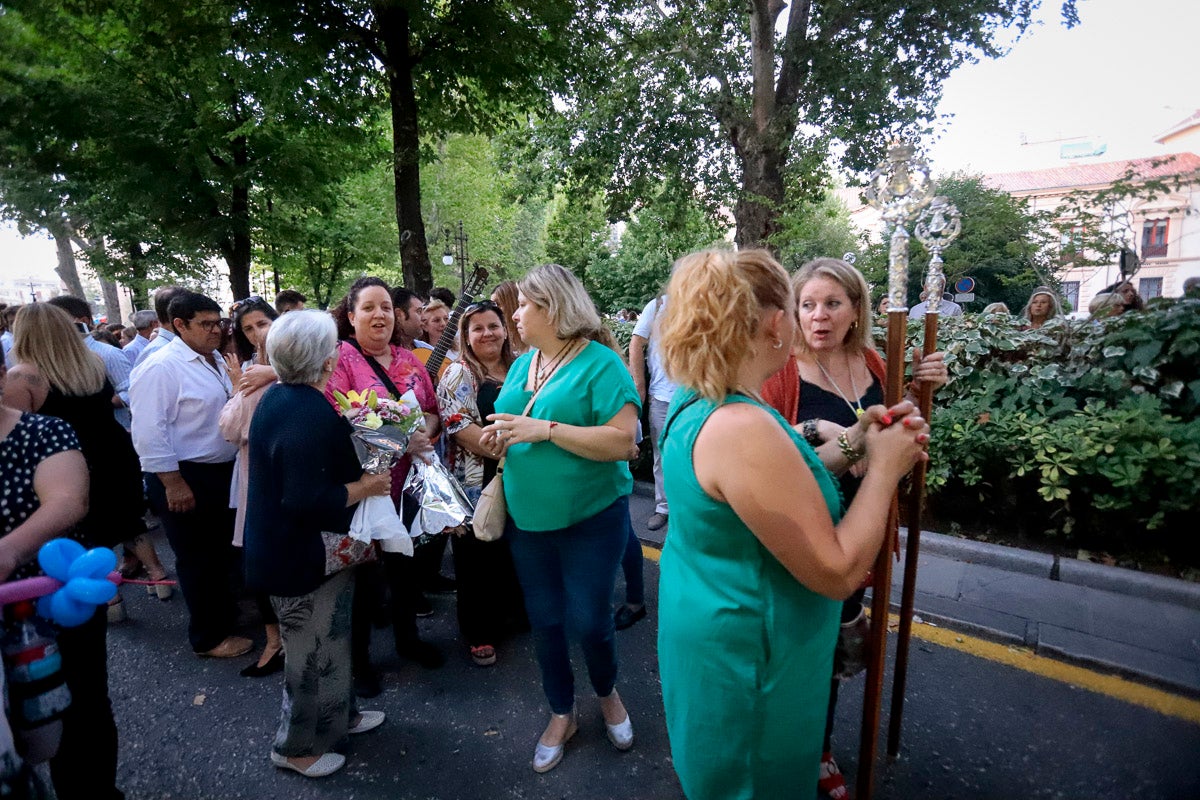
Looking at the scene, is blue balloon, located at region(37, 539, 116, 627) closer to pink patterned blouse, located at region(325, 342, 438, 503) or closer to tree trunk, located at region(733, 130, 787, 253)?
pink patterned blouse, located at region(325, 342, 438, 503)

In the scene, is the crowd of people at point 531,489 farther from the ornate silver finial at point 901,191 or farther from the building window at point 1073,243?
the building window at point 1073,243

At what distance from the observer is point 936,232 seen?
202cm

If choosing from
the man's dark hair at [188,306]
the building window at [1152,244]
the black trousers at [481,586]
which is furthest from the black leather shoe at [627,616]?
the building window at [1152,244]

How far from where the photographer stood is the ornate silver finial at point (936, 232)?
78.2 inches

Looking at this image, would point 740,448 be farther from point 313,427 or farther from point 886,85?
point 886,85

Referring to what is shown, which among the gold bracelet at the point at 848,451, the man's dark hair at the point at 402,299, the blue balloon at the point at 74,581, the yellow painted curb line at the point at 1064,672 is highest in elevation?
the man's dark hair at the point at 402,299

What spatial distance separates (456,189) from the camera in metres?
24.1

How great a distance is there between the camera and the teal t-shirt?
2.47 metres

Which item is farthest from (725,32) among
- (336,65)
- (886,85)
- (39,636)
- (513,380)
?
(39,636)

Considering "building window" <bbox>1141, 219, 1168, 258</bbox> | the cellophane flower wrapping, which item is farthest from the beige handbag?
"building window" <bbox>1141, 219, 1168, 258</bbox>

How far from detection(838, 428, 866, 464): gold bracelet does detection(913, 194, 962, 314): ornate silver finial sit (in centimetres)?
56

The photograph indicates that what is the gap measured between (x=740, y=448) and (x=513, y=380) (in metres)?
1.64

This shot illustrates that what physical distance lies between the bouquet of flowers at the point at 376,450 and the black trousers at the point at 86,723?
2.91 feet

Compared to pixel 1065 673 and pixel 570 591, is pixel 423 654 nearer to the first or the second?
pixel 570 591
